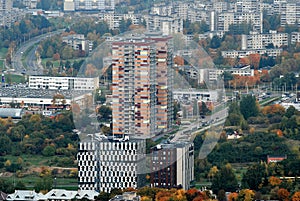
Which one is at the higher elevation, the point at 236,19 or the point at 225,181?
the point at 236,19

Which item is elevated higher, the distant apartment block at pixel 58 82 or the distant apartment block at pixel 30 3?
the distant apartment block at pixel 30 3

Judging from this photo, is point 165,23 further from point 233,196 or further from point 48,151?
point 233,196

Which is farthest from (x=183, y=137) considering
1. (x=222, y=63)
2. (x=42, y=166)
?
(x=222, y=63)

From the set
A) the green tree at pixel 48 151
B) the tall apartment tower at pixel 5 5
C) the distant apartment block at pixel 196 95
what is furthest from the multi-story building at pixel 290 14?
the green tree at pixel 48 151

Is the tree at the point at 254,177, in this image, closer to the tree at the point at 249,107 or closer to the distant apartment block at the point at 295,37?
the tree at the point at 249,107

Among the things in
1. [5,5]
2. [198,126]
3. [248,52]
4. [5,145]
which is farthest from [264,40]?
[5,145]

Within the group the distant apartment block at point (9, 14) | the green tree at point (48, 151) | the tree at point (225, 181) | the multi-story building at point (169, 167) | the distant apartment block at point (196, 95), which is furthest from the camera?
the distant apartment block at point (9, 14)

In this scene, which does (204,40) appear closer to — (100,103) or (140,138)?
(100,103)
